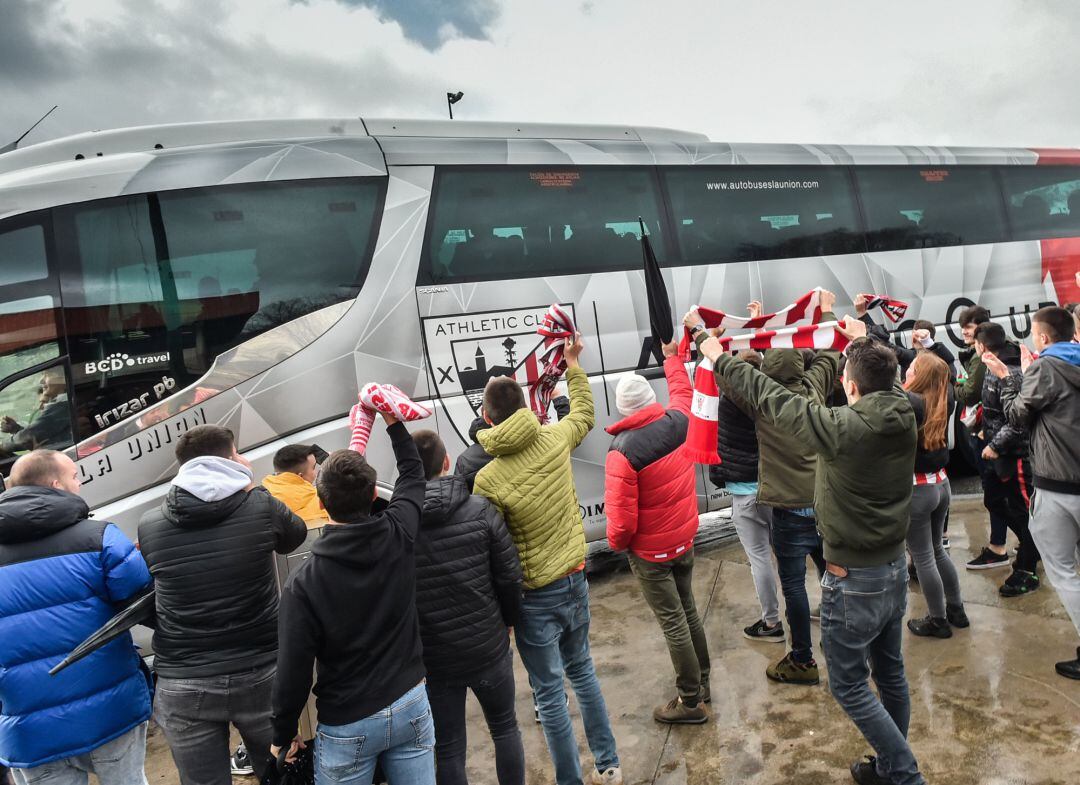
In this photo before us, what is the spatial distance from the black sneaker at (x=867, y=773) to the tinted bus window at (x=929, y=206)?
21.1ft

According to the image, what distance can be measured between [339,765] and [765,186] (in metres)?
7.19

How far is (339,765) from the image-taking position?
8.30 ft

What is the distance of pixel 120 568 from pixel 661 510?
251 cm

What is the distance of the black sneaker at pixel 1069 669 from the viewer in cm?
411

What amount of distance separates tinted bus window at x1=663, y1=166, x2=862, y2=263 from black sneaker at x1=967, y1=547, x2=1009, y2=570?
352cm

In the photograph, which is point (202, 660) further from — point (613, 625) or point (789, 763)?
point (613, 625)

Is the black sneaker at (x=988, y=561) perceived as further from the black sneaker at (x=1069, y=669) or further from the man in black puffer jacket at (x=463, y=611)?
the man in black puffer jacket at (x=463, y=611)

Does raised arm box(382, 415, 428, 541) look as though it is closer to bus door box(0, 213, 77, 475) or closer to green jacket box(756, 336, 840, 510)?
green jacket box(756, 336, 840, 510)

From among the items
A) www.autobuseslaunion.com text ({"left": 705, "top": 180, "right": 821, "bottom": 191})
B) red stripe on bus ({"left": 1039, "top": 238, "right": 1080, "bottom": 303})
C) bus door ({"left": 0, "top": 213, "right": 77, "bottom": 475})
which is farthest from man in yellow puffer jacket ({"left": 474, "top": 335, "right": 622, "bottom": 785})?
red stripe on bus ({"left": 1039, "top": 238, "right": 1080, "bottom": 303})

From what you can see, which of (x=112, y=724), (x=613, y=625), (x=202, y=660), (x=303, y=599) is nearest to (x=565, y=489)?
(x=303, y=599)

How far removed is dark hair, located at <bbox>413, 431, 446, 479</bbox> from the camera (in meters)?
3.19

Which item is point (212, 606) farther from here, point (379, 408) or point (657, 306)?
point (657, 306)

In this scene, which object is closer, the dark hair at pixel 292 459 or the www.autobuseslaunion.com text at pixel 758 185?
the dark hair at pixel 292 459

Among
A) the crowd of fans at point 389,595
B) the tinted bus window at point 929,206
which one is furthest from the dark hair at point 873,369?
the tinted bus window at point 929,206
